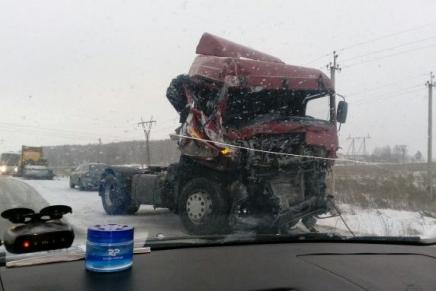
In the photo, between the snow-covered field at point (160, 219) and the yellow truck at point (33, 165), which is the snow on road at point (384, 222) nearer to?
the snow-covered field at point (160, 219)

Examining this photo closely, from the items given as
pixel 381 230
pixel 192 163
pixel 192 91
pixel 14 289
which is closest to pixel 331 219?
pixel 381 230

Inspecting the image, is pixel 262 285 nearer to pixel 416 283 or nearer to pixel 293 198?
pixel 416 283

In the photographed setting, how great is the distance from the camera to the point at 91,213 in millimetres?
3510

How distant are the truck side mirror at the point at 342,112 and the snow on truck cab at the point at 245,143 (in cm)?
1

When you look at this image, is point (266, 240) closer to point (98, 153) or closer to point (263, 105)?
point (98, 153)

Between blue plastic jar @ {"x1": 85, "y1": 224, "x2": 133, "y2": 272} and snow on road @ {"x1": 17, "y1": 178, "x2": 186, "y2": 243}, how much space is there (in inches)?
21.6

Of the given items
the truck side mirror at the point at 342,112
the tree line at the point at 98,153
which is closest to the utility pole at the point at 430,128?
the truck side mirror at the point at 342,112

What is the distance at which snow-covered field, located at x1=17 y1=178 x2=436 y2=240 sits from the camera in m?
3.41

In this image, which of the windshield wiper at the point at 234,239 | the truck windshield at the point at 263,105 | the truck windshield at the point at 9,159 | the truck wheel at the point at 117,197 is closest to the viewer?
the windshield wiper at the point at 234,239

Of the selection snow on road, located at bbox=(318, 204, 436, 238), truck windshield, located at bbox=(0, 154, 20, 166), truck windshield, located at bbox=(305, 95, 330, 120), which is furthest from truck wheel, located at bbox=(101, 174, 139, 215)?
truck windshield, located at bbox=(305, 95, 330, 120)

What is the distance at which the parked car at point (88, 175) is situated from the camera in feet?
13.0

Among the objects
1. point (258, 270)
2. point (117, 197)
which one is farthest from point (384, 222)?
point (117, 197)

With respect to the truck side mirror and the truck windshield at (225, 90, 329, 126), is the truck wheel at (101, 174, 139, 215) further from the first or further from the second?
the truck side mirror

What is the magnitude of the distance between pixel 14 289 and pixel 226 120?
4.09 meters
